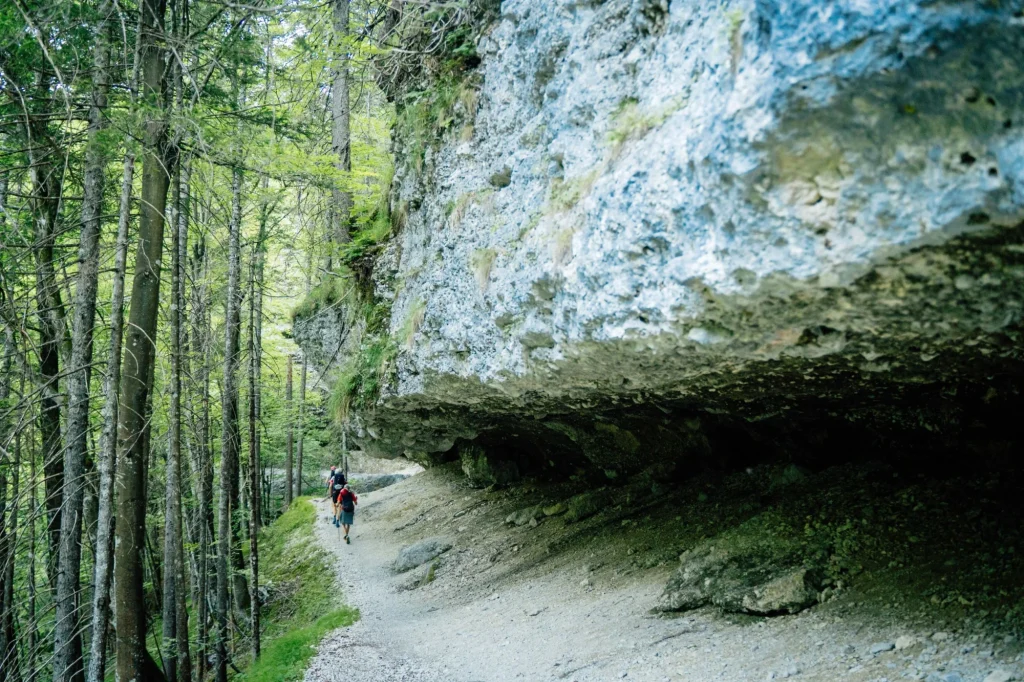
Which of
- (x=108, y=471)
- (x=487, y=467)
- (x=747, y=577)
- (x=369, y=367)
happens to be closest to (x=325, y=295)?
(x=369, y=367)

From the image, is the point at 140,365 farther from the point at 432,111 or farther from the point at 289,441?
the point at 289,441

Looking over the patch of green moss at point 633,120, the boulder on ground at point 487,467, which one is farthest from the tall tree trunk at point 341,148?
the patch of green moss at point 633,120

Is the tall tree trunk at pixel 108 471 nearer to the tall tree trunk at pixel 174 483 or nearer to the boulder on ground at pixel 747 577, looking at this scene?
the tall tree trunk at pixel 174 483

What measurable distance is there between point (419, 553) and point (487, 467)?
292cm

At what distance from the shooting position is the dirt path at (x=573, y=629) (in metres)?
4.73

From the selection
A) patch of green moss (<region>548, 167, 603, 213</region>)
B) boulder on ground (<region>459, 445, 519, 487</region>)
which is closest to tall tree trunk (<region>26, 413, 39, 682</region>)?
patch of green moss (<region>548, 167, 603, 213</region>)

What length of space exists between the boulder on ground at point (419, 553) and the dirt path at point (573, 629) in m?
0.23

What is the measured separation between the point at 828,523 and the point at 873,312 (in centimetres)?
388

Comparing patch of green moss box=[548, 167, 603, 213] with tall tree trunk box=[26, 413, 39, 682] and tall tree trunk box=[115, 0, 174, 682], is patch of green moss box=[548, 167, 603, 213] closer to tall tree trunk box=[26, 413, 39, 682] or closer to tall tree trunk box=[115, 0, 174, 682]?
tall tree trunk box=[115, 0, 174, 682]

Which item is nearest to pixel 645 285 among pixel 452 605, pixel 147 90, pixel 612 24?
pixel 612 24

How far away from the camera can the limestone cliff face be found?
2.85 metres

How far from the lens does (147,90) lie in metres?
6.75

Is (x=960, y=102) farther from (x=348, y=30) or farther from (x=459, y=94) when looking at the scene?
(x=348, y=30)

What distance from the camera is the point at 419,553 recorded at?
12898 mm
